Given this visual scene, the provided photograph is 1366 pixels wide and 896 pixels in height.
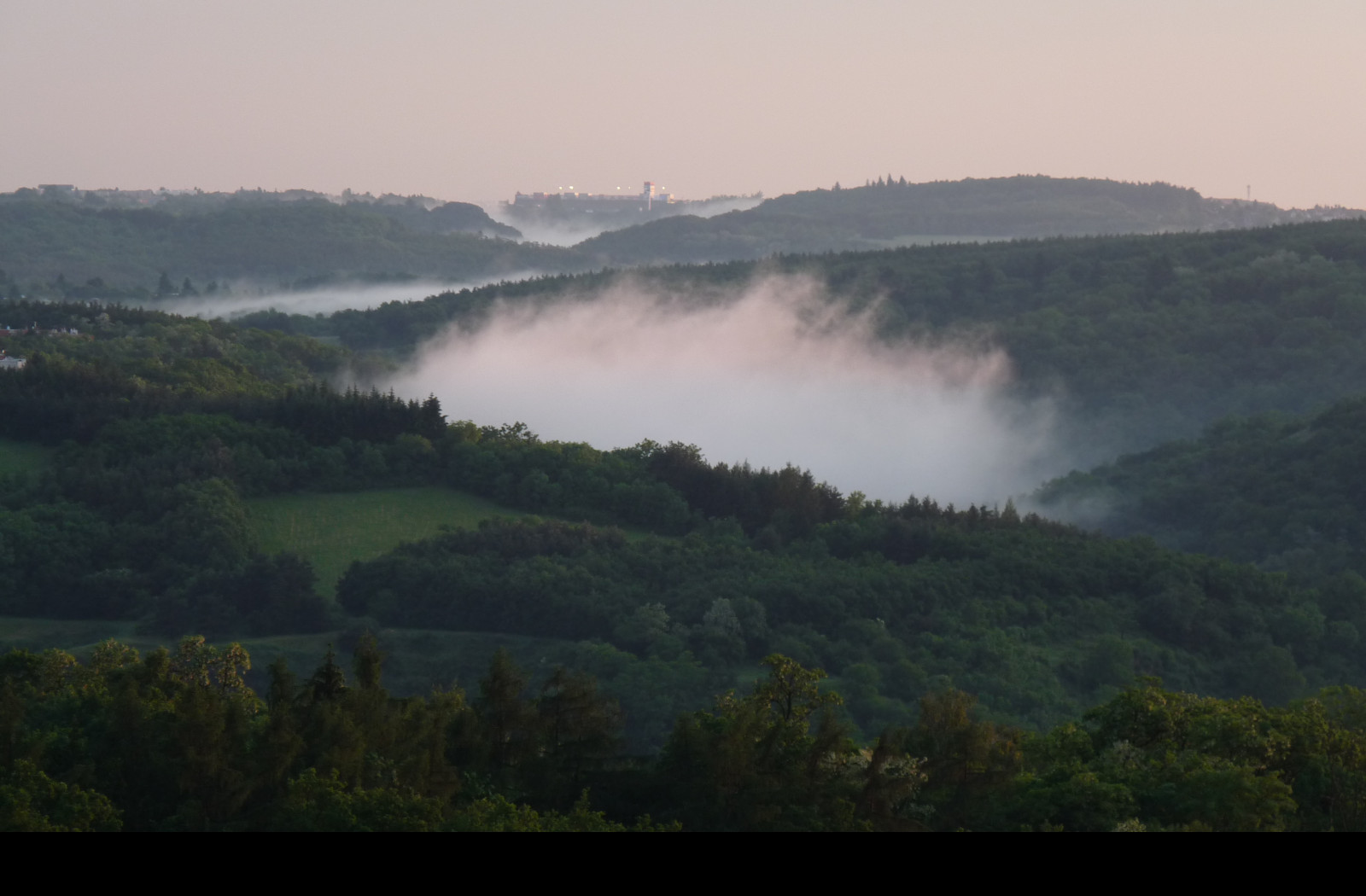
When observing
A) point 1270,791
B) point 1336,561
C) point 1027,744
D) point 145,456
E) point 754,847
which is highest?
point 754,847

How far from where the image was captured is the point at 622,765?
27.9 m

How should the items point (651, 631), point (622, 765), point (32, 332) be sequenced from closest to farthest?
1. point (622, 765)
2. point (651, 631)
3. point (32, 332)

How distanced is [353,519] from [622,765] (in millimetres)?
69573

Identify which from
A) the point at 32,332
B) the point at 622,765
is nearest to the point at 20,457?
the point at 32,332

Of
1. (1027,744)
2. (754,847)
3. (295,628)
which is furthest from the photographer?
(295,628)

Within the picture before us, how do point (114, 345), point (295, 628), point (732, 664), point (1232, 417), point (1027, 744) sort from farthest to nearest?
point (1232, 417)
point (114, 345)
point (295, 628)
point (732, 664)
point (1027, 744)

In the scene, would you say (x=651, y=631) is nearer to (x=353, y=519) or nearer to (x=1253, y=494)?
(x=353, y=519)

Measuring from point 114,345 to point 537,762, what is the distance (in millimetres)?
128629

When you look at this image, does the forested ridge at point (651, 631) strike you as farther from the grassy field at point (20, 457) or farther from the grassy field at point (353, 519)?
the grassy field at point (353, 519)

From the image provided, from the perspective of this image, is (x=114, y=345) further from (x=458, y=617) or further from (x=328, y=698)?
(x=328, y=698)

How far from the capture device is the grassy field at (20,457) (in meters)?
95.3

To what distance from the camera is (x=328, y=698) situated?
28672 millimetres

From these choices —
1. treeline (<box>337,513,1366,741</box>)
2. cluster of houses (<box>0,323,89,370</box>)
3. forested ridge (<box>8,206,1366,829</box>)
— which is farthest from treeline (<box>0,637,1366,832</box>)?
cluster of houses (<box>0,323,89,370</box>)

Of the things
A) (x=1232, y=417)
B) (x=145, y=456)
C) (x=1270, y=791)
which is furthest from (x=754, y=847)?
(x=1232, y=417)
